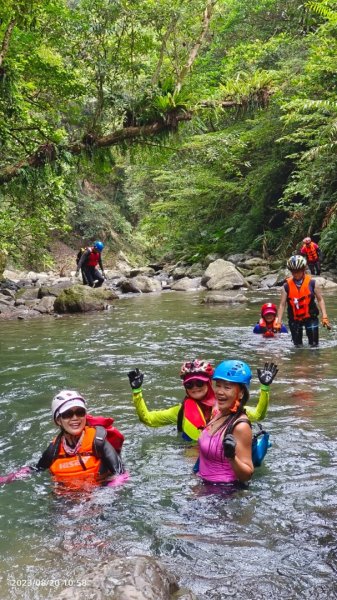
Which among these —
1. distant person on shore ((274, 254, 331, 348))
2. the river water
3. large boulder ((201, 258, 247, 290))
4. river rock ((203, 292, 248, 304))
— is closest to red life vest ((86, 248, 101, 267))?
river rock ((203, 292, 248, 304))

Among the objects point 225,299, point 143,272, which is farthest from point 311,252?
point 143,272

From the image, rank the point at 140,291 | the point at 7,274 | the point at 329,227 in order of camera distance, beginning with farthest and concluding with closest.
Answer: the point at 7,274 → the point at 140,291 → the point at 329,227

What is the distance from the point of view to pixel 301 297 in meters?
9.64

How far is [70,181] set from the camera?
1362cm

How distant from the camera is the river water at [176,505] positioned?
11.0 feet

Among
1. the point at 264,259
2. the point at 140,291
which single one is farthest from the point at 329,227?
the point at 140,291

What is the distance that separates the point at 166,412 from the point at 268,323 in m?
5.93

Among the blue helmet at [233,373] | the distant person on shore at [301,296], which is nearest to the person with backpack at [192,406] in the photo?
the blue helmet at [233,373]

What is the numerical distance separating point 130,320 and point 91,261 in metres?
4.59

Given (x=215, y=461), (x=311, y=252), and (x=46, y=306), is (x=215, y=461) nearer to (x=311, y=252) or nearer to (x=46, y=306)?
(x=46, y=306)

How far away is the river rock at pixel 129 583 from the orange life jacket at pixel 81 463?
1.59m

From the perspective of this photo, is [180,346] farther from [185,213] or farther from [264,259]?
[185,213]

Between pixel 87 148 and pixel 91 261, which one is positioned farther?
pixel 91 261

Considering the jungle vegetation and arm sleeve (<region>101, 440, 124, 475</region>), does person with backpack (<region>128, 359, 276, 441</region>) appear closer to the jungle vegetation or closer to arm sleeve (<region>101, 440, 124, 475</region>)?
arm sleeve (<region>101, 440, 124, 475</region>)
